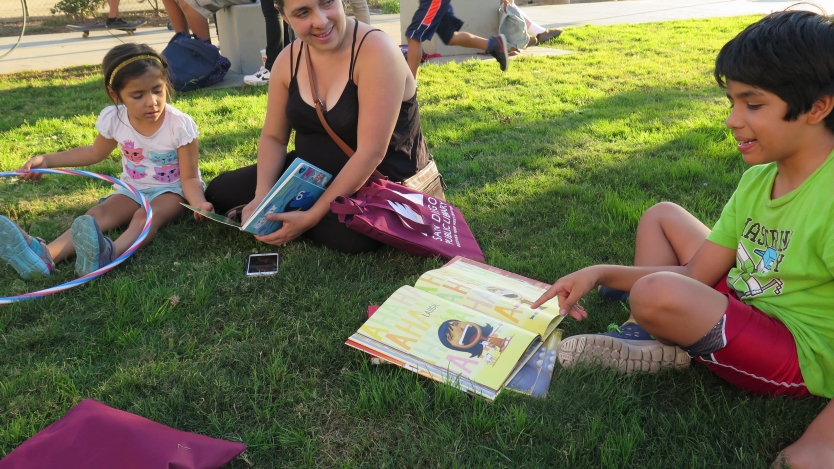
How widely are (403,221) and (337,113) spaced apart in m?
0.68

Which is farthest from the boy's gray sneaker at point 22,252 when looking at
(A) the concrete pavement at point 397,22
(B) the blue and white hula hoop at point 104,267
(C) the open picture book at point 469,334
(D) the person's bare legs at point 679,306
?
(A) the concrete pavement at point 397,22

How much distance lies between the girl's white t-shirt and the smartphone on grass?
95 centimetres

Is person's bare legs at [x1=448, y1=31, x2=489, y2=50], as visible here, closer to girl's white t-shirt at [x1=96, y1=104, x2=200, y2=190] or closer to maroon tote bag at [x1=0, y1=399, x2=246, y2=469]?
girl's white t-shirt at [x1=96, y1=104, x2=200, y2=190]

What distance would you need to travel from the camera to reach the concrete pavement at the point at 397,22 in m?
8.88

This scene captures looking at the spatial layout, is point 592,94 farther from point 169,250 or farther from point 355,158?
point 169,250

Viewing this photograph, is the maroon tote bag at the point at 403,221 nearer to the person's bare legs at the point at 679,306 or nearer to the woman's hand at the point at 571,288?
the woman's hand at the point at 571,288

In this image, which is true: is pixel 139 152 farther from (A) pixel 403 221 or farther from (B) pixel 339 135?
(A) pixel 403 221

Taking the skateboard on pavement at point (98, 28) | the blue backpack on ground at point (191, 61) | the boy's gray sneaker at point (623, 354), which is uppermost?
the boy's gray sneaker at point (623, 354)

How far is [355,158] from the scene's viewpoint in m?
3.32

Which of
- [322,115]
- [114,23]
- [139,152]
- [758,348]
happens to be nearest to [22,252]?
[139,152]

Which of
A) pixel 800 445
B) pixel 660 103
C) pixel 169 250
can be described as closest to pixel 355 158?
→ pixel 169 250

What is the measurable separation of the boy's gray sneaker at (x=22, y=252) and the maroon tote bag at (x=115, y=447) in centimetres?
144

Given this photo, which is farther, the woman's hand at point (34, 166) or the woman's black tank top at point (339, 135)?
the woman's hand at point (34, 166)

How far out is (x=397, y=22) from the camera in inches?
471
